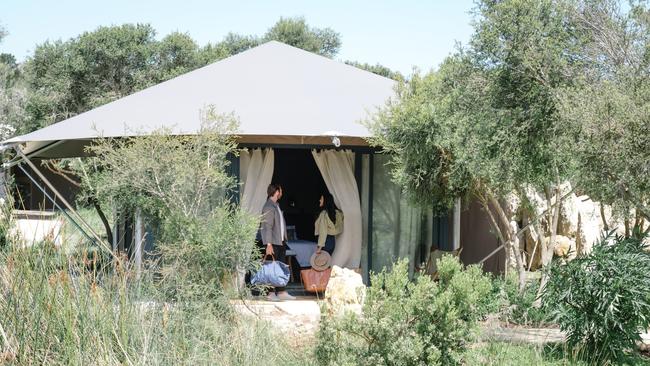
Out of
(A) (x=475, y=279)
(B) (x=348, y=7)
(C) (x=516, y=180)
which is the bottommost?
(A) (x=475, y=279)

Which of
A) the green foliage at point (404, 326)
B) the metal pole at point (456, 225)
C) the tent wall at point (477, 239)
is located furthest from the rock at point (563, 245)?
the green foliage at point (404, 326)

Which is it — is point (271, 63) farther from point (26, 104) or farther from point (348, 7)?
point (26, 104)

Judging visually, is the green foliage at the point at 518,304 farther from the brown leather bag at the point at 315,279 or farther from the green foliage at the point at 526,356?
the brown leather bag at the point at 315,279

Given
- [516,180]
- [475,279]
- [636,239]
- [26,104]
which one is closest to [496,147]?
[516,180]

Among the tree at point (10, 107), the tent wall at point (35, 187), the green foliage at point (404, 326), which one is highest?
the tree at point (10, 107)

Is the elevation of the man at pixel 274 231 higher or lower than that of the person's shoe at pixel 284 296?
higher

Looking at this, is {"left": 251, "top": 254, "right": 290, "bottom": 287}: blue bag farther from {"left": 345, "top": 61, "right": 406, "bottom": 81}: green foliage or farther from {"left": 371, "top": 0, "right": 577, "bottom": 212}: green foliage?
{"left": 345, "top": 61, "right": 406, "bottom": 81}: green foliage

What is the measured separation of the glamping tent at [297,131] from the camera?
10.9 metres

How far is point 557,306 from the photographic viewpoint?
723 cm

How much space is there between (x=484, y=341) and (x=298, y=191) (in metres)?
8.48

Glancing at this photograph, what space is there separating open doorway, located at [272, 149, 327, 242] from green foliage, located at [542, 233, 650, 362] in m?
8.28

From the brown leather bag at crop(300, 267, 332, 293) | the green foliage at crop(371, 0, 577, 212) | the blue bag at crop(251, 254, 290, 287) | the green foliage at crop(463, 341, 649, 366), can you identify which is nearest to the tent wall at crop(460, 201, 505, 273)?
the brown leather bag at crop(300, 267, 332, 293)

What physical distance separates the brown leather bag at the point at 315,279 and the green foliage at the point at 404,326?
5001 millimetres

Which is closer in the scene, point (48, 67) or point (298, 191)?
point (298, 191)
